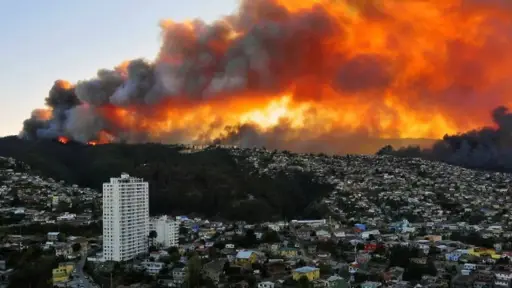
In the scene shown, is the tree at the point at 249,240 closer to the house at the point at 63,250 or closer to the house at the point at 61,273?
the house at the point at 63,250

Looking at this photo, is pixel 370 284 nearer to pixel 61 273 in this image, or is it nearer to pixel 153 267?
pixel 153 267

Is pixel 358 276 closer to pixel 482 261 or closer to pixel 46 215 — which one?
pixel 482 261

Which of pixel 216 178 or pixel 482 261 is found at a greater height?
pixel 216 178

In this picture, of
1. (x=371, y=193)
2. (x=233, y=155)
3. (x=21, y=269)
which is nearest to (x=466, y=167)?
(x=371, y=193)

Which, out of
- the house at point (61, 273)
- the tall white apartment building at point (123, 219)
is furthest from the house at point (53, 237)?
the house at point (61, 273)

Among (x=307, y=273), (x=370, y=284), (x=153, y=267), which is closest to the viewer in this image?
(x=370, y=284)

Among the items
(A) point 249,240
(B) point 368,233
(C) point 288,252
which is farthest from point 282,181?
(C) point 288,252
